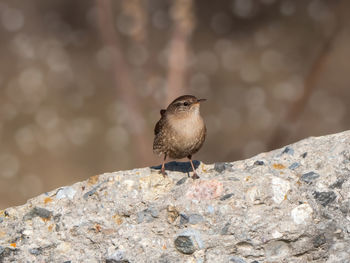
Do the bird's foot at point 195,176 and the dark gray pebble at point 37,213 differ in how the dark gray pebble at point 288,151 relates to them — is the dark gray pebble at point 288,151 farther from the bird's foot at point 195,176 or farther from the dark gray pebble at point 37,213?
the dark gray pebble at point 37,213

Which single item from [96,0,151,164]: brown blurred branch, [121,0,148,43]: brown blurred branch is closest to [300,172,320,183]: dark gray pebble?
[121,0,148,43]: brown blurred branch

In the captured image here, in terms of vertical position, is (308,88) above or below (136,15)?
below

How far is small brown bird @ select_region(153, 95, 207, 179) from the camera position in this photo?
3797 mm

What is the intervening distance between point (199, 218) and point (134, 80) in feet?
17.5

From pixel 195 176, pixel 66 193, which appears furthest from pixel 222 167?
pixel 66 193

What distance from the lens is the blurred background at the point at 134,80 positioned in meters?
8.27

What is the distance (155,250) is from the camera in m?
2.89

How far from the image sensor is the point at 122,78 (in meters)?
5.38

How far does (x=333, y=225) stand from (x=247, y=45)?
21.4 feet

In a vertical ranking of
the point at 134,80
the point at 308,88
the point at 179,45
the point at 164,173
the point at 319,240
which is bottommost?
the point at 319,240

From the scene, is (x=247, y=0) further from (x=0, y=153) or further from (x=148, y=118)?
(x=0, y=153)

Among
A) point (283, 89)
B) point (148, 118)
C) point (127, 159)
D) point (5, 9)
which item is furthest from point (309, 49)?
point (5, 9)

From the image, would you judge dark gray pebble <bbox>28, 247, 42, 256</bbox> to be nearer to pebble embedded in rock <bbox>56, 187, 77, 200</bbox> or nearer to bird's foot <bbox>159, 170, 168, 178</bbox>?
pebble embedded in rock <bbox>56, 187, 77, 200</bbox>

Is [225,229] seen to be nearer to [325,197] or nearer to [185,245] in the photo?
[185,245]
